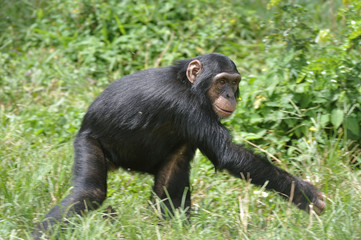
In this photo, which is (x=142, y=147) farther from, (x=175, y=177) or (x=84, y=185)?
(x=84, y=185)

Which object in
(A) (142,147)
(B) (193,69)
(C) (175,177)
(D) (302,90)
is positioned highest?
(B) (193,69)

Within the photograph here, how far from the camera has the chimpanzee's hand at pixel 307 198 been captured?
16.4ft

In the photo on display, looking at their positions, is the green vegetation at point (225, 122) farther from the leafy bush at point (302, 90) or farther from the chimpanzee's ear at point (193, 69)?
the chimpanzee's ear at point (193, 69)

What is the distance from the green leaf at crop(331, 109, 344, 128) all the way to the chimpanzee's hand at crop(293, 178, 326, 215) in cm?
160

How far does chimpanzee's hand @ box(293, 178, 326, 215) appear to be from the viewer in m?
5.00

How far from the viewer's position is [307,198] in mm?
4969

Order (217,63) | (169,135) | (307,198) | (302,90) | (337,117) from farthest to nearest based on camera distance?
(302,90)
(337,117)
(169,135)
(217,63)
(307,198)

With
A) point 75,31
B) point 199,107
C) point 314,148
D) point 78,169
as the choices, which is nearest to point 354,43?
point 314,148

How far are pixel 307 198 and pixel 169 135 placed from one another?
60.5 inches

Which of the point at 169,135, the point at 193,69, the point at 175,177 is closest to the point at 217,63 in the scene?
the point at 193,69

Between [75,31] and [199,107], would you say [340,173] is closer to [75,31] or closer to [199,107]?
[199,107]

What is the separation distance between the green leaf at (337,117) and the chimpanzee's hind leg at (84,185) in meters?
2.83

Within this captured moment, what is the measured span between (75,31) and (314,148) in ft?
17.1

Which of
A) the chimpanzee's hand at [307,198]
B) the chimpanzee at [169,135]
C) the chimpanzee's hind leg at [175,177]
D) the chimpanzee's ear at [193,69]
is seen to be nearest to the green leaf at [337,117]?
the chimpanzee at [169,135]
